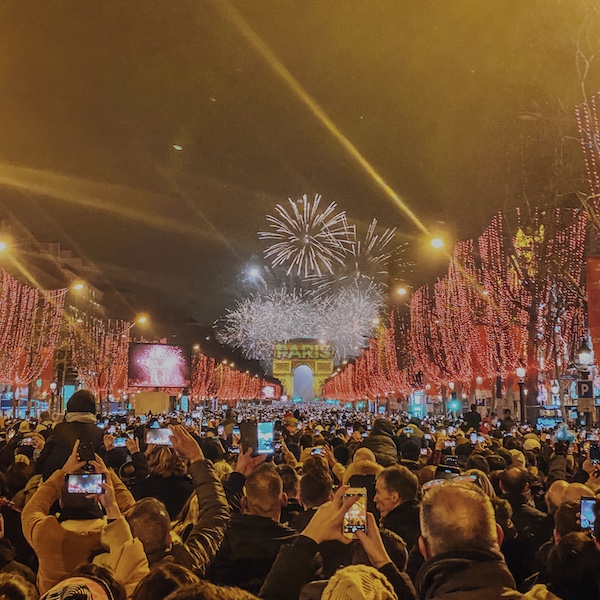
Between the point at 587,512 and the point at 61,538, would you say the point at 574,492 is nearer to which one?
the point at 587,512

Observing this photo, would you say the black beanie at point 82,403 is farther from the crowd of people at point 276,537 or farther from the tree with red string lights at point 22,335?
the tree with red string lights at point 22,335

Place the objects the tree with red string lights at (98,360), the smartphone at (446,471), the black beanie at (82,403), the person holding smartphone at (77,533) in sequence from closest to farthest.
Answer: the person holding smartphone at (77,533), the smartphone at (446,471), the black beanie at (82,403), the tree with red string lights at (98,360)

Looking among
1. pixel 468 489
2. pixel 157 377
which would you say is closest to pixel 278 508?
pixel 468 489

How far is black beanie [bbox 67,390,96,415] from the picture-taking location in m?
9.41

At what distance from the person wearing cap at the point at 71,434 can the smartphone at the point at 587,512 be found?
5.20m

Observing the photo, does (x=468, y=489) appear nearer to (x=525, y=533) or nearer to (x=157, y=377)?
(x=525, y=533)

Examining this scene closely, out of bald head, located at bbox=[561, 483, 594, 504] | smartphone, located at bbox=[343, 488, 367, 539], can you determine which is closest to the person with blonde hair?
bald head, located at bbox=[561, 483, 594, 504]

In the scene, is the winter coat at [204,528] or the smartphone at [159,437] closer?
the winter coat at [204,528]

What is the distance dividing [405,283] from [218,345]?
251ft

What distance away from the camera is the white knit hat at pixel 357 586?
10.2 ft

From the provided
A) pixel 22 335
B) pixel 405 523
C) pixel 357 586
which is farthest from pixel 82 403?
pixel 22 335

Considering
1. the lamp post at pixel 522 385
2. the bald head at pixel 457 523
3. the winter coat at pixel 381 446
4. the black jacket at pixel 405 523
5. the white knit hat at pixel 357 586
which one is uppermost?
the lamp post at pixel 522 385

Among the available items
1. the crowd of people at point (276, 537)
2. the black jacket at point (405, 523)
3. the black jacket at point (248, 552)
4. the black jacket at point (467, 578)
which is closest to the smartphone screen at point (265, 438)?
the crowd of people at point (276, 537)

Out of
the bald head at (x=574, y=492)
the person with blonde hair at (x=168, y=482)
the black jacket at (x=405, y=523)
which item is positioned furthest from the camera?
the person with blonde hair at (x=168, y=482)
